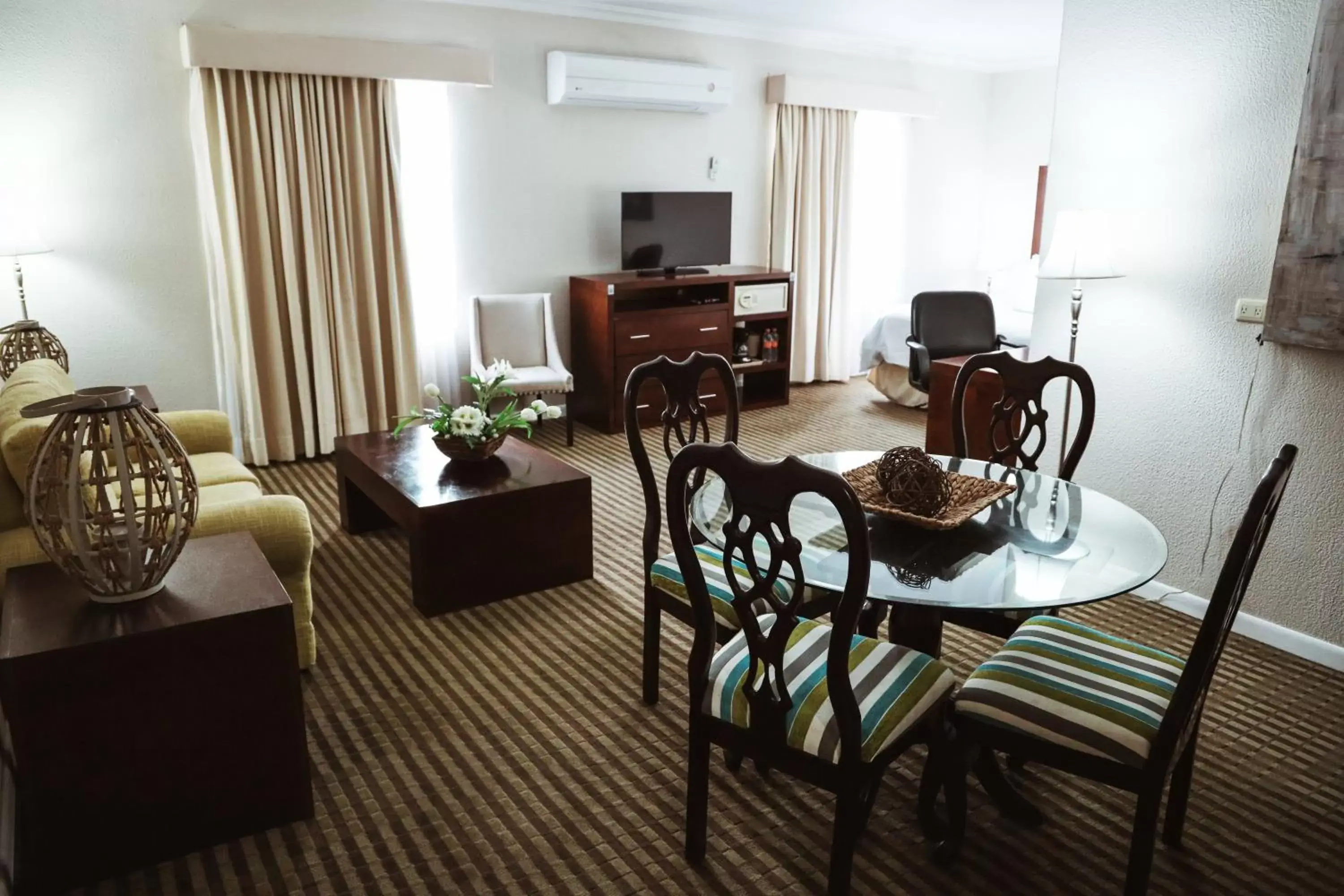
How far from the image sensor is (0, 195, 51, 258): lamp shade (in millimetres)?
3912

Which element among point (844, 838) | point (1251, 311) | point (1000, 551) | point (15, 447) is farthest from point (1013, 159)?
point (15, 447)

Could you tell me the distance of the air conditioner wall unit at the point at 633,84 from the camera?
5.45m

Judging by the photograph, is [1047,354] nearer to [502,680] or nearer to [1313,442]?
[1313,442]

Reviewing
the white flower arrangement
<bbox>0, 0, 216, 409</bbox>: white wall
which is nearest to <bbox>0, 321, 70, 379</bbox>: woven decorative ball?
<bbox>0, 0, 216, 409</bbox>: white wall

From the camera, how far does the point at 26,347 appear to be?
399cm

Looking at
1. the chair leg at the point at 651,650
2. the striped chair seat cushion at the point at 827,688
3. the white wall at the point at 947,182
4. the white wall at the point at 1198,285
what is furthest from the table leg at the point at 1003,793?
the white wall at the point at 947,182

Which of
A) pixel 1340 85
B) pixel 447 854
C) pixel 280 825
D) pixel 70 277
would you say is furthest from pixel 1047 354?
pixel 70 277

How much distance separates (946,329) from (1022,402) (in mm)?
3104

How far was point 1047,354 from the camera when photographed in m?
3.70

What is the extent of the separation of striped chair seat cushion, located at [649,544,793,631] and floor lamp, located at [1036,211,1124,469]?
1.30 m

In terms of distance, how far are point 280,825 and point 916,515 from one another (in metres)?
1.64

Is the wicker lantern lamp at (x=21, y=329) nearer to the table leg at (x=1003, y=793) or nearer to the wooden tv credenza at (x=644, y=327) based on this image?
the wooden tv credenza at (x=644, y=327)

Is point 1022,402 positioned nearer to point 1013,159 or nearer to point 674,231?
point 674,231

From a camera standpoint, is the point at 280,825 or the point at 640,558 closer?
the point at 280,825
